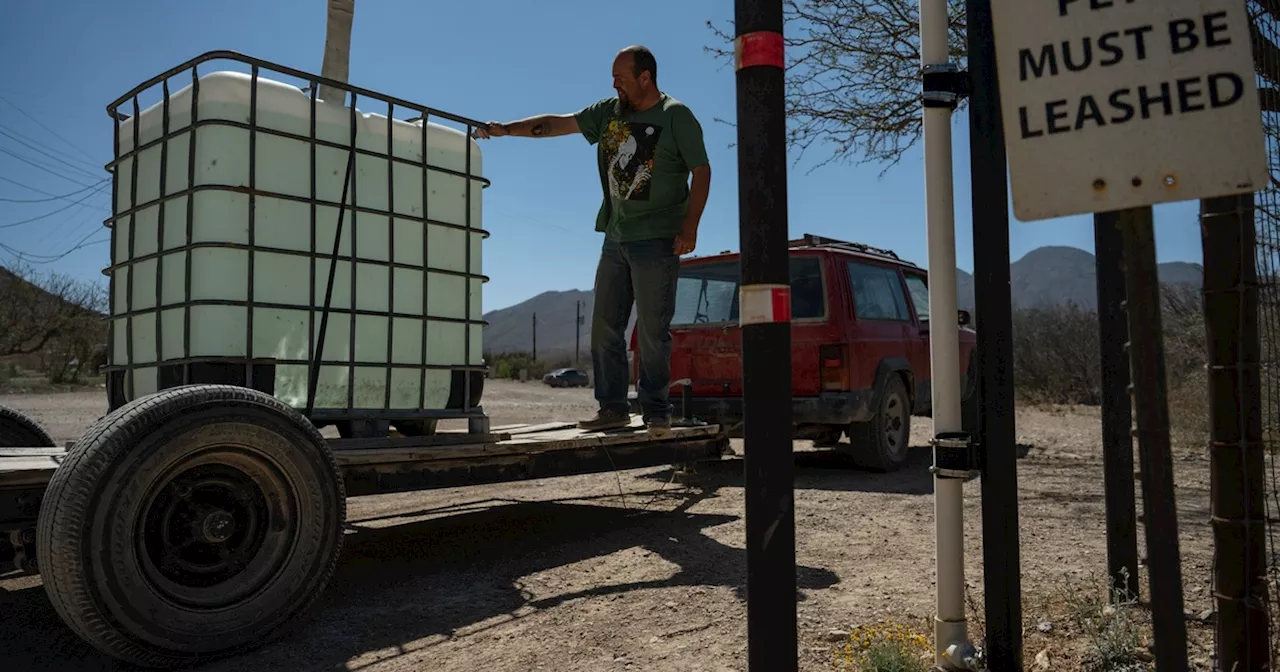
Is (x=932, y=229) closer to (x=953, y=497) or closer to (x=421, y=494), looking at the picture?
(x=953, y=497)

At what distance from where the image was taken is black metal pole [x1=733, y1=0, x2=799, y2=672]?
189 cm

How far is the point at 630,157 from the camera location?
16.7 feet

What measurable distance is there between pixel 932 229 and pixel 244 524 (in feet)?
8.59

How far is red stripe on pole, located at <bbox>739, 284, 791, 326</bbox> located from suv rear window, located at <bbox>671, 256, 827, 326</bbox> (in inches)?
215

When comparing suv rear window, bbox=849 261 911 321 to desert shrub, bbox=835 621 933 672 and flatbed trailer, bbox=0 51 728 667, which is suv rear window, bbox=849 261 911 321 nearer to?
flatbed trailer, bbox=0 51 728 667

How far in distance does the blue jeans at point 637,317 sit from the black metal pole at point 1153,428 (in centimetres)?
346

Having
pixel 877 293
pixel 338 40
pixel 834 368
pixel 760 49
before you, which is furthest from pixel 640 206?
pixel 877 293

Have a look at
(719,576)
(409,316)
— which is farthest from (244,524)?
(719,576)

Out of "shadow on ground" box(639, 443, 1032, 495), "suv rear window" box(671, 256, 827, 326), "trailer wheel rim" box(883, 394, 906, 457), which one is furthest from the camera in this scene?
"trailer wheel rim" box(883, 394, 906, 457)

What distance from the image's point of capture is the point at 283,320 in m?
4.10

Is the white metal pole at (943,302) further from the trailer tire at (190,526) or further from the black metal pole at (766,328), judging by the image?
the trailer tire at (190,526)

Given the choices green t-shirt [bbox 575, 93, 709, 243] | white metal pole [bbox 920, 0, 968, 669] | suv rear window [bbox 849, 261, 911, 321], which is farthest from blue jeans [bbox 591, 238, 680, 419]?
suv rear window [bbox 849, 261, 911, 321]

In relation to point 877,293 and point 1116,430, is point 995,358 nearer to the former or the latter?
point 1116,430

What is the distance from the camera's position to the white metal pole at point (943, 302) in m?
2.52
